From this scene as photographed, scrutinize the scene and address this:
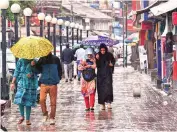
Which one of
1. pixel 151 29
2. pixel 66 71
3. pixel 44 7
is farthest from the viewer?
pixel 44 7

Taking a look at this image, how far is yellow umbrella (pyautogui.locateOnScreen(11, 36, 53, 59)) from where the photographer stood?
1470 cm

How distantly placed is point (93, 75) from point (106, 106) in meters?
1.38

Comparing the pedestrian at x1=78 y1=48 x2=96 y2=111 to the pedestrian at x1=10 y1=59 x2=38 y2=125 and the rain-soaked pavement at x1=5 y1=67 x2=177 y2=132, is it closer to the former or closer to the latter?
the rain-soaked pavement at x1=5 y1=67 x2=177 y2=132

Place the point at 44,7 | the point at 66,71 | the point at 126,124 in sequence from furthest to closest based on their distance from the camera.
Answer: the point at 44,7
the point at 66,71
the point at 126,124

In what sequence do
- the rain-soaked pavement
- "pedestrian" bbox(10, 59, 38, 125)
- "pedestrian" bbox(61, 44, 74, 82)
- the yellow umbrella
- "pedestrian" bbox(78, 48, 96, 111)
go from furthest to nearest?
"pedestrian" bbox(61, 44, 74, 82) < "pedestrian" bbox(78, 48, 96, 111) < "pedestrian" bbox(10, 59, 38, 125) < the yellow umbrella < the rain-soaked pavement

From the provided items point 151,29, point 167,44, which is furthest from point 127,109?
point 151,29

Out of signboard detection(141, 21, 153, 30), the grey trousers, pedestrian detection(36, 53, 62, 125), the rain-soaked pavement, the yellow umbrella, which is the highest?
signboard detection(141, 21, 153, 30)

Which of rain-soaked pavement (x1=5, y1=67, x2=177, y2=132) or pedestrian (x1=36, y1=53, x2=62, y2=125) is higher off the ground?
pedestrian (x1=36, y1=53, x2=62, y2=125)

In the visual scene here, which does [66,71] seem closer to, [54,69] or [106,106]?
[106,106]

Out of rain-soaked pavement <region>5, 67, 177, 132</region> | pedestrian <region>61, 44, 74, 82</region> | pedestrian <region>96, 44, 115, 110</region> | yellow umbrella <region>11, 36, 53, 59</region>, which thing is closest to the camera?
rain-soaked pavement <region>5, 67, 177, 132</region>

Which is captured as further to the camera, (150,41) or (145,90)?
(150,41)

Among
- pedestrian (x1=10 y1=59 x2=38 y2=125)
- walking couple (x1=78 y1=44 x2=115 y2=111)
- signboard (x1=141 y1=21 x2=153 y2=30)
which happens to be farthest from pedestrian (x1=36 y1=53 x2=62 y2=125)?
signboard (x1=141 y1=21 x2=153 y2=30)

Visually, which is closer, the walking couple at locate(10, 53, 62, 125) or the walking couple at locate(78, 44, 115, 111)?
the walking couple at locate(10, 53, 62, 125)

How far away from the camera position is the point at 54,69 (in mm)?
15023
